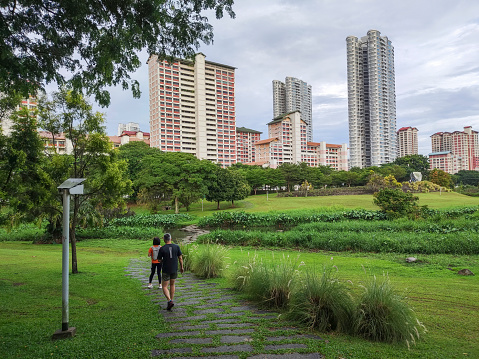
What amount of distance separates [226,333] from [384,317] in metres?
2.33

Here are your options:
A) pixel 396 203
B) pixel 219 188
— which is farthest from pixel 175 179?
pixel 396 203

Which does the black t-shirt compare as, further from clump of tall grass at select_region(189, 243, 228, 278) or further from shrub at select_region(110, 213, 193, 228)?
shrub at select_region(110, 213, 193, 228)

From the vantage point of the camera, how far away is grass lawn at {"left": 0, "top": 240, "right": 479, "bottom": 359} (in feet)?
13.9

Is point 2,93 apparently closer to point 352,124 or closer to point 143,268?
point 143,268

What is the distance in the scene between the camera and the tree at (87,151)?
9.64 m

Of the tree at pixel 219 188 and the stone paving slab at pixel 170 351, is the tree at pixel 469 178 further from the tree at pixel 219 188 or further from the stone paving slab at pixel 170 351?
the stone paving slab at pixel 170 351

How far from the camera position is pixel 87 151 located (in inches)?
399

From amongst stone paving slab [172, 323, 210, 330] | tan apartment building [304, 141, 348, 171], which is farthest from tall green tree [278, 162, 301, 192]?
stone paving slab [172, 323, 210, 330]

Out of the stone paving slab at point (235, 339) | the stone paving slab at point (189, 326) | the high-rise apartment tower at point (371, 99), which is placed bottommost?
the stone paving slab at point (189, 326)

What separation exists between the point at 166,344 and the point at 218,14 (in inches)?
231

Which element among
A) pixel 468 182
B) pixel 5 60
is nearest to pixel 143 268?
pixel 5 60

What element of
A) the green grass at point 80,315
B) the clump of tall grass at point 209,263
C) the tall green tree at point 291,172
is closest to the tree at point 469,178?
the tall green tree at point 291,172

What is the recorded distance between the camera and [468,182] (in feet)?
318

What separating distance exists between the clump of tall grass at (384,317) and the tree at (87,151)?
7.85 meters
